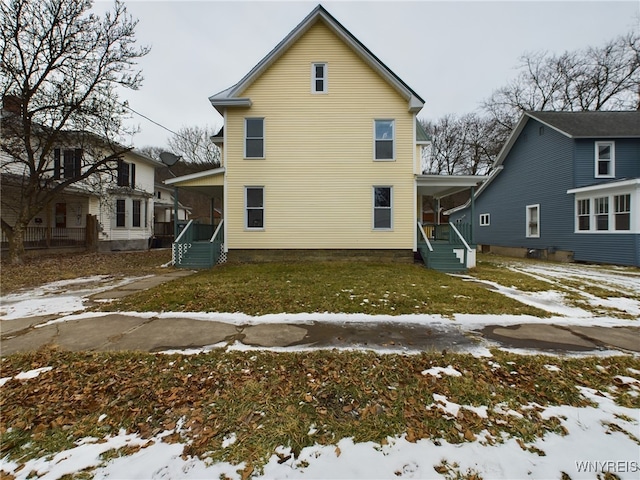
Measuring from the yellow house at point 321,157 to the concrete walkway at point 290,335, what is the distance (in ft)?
22.0

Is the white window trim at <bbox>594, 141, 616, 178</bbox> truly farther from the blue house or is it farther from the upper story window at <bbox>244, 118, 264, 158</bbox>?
the upper story window at <bbox>244, 118, 264, 158</bbox>

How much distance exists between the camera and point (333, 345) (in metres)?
3.77

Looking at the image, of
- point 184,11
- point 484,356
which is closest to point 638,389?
point 484,356

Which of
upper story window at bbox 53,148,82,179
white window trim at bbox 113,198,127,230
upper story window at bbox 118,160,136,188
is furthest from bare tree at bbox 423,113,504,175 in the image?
upper story window at bbox 53,148,82,179

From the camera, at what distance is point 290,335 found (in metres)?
4.14

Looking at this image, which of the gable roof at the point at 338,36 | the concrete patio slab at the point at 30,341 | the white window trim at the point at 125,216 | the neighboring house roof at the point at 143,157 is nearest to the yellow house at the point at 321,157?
the gable roof at the point at 338,36

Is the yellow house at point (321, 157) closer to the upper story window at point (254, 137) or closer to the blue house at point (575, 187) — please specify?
the upper story window at point (254, 137)

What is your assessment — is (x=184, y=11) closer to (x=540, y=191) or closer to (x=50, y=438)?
(x=50, y=438)

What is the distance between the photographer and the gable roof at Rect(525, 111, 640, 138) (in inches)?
527

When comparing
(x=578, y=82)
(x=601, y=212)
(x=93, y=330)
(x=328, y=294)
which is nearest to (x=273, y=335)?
(x=328, y=294)

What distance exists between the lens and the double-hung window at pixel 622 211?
38.2ft

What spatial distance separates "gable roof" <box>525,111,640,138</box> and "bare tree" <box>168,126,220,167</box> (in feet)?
100

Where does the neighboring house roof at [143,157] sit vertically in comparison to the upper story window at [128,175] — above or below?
above

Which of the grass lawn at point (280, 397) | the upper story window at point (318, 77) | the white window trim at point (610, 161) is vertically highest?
the upper story window at point (318, 77)
